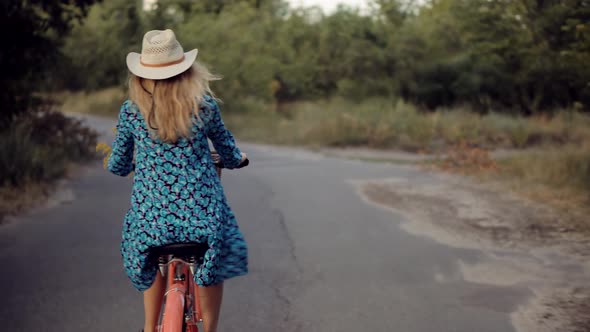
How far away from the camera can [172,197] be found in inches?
128

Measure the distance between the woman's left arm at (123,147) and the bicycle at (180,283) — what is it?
0.41 metres

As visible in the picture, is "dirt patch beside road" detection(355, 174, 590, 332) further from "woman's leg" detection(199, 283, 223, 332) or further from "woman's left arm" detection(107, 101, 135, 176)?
"woman's left arm" detection(107, 101, 135, 176)

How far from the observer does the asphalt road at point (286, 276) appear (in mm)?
5020

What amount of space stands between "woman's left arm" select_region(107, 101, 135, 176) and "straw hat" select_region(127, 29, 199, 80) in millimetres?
189

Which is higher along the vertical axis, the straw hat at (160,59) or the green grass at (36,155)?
the straw hat at (160,59)

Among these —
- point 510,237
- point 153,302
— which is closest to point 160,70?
point 153,302

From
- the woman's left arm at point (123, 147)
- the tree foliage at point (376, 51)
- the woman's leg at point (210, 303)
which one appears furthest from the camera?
the tree foliage at point (376, 51)

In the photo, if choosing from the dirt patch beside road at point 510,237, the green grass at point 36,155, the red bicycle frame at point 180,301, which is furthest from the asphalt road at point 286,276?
the red bicycle frame at point 180,301

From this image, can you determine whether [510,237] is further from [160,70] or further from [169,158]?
[160,70]

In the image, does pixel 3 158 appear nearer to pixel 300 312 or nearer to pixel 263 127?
pixel 300 312

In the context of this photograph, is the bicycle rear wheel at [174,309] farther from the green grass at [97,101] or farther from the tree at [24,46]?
the green grass at [97,101]

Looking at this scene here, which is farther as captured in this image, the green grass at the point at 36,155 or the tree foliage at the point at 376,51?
the tree foliage at the point at 376,51

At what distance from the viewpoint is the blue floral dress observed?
3.23 meters

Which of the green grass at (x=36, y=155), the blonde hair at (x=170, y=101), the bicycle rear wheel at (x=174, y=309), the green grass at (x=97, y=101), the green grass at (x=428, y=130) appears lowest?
the green grass at (x=97, y=101)
